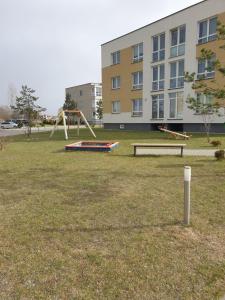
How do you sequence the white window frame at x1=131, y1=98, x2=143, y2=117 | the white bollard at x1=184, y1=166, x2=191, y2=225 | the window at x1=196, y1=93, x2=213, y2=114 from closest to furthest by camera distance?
the white bollard at x1=184, y1=166, x2=191, y2=225 < the window at x1=196, y1=93, x2=213, y2=114 < the white window frame at x1=131, y1=98, x2=143, y2=117

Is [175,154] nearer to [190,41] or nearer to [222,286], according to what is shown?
[222,286]

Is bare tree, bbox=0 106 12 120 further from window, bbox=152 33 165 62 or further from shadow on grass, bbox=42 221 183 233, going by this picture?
shadow on grass, bbox=42 221 183 233

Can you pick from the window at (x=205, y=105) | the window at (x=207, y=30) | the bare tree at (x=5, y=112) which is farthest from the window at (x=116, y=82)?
the bare tree at (x=5, y=112)

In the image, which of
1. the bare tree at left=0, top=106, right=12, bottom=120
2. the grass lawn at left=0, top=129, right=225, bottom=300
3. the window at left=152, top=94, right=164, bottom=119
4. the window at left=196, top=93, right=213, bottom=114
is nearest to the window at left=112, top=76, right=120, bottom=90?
the window at left=152, top=94, right=164, bottom=119

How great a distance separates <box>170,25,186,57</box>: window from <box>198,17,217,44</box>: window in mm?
1975

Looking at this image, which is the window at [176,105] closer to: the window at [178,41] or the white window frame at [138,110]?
the window at [178,41]

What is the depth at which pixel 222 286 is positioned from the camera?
2.87 m

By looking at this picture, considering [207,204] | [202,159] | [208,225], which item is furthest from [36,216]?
[202,159]

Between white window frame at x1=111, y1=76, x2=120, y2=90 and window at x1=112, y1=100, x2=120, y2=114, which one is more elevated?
white window frame at x1=111, y1=76, x2=120, y2=90

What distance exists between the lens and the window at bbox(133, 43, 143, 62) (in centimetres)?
3209

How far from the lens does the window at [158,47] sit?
29.3 m

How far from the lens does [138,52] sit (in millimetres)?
32531

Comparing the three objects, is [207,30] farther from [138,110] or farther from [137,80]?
[138,110]

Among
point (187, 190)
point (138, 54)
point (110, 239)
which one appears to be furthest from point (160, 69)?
point (110, 239)
